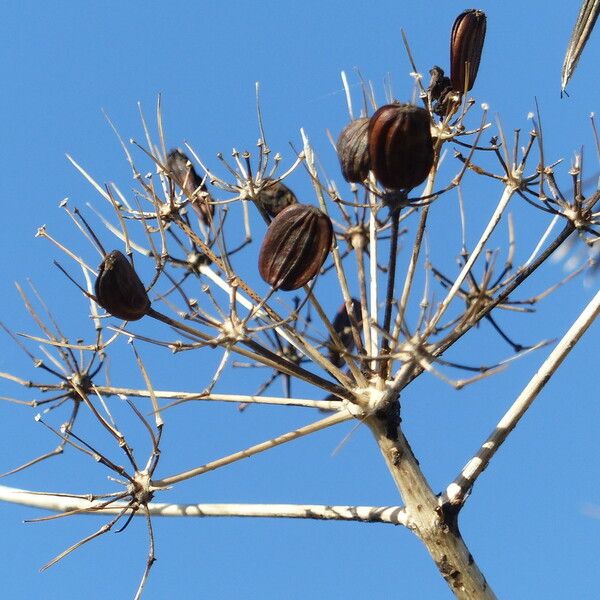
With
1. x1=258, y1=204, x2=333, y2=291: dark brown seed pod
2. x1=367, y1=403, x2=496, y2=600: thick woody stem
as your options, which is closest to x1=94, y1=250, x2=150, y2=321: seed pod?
x1=258, y1=204, x2=333, y2=291: dark brown seed pod

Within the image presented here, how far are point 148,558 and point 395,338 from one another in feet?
5.95

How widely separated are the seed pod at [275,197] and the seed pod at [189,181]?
0.37 meters

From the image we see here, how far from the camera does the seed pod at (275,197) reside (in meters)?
6.17

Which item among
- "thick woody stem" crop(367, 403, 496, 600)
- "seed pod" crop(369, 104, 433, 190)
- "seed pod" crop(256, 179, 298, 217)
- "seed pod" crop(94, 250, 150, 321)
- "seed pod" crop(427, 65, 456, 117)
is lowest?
"thick woody stem" crop(367, 403, 496, 600)

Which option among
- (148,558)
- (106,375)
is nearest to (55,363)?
(106,375)

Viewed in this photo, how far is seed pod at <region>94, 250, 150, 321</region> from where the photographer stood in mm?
4586

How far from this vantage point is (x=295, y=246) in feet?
15.5

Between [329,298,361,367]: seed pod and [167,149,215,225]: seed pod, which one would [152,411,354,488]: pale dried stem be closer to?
[329,298,361,367]: seed pod

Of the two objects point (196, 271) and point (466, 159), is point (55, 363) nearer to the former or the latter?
point (196, 271)

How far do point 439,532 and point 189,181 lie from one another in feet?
9.29

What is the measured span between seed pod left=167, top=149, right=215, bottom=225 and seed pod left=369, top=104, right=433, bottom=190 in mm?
1804

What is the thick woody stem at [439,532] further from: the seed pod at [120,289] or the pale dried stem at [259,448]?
the seed pod at [120,289]

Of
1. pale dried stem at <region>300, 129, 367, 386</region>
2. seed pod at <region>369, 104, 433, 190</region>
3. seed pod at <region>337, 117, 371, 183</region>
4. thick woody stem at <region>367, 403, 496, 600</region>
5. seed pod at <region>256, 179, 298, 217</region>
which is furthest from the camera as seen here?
seed pod at <region>256, 179, 298, 217</region>

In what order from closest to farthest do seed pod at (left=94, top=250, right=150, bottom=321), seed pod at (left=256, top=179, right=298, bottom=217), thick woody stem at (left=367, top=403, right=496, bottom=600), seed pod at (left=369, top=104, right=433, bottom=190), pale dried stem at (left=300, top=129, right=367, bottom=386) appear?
seed pod at (left=369, top=104, right=433, bottom=190), seed pod at (left=94, top=250, right=150, bottom=321), thick woody stem at (left=367, top=403, right=496, bottom=600), pale dried stem at (left=300, top=129, right=367, bottom=386), seed pod at (left=256, top=179, right=298, bottom=217)
